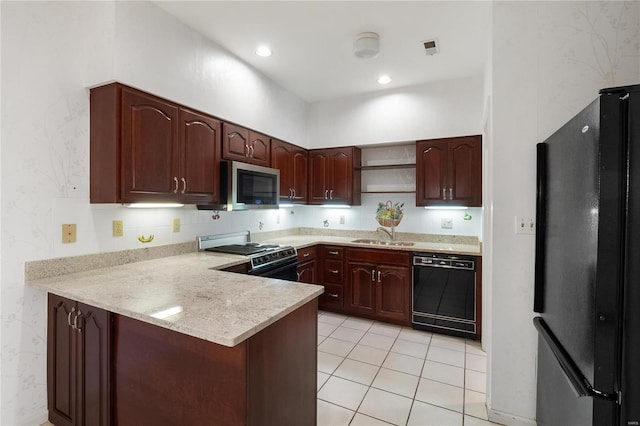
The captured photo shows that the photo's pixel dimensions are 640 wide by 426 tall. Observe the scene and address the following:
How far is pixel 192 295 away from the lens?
145cm

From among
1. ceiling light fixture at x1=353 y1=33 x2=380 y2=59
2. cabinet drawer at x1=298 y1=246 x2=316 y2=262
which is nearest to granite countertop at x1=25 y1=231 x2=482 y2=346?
cabinet drawer at x1=298 y1=246 x2=316 y2=262

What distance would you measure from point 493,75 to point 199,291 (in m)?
2.08

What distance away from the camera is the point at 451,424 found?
179cm

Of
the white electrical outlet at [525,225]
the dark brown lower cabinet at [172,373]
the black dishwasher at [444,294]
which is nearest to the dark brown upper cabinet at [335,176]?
the black dishwasher at [444,294]

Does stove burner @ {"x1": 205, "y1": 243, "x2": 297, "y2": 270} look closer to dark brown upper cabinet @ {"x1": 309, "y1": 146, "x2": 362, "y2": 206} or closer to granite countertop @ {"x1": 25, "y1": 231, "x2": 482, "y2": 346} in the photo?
granite countertop @ {"x1": 25, "y1": 231, "x2": 482, "y2": 346}

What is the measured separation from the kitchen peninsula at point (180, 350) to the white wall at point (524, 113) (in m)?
1.14

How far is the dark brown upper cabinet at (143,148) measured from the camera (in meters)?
1.87

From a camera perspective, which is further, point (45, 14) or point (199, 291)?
point (45, 14)

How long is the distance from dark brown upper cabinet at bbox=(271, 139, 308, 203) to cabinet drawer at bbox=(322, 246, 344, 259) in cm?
73

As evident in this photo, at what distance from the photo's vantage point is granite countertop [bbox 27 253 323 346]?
3.59 ft

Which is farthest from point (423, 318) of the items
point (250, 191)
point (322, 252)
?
point (250, 191)

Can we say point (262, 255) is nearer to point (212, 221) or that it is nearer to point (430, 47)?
point (212, 221)

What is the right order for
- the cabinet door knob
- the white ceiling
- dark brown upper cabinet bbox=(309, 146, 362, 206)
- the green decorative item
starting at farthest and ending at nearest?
dark brown upper cabinet bbox=(309, 146, 362, 206)
the green decorative item
the white ceiling
the cabinet door knob

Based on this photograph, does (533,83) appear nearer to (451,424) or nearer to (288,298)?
(288,298)
